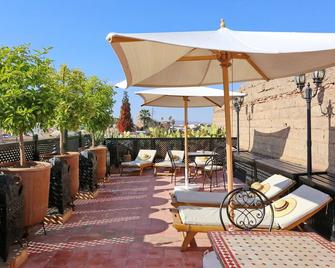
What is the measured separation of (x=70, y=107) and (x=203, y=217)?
144 inches

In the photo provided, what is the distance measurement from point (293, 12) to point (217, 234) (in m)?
6.27

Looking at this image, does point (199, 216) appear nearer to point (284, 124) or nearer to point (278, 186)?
point (278, 186)

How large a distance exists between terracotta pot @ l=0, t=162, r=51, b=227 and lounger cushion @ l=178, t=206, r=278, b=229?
68.0 inches

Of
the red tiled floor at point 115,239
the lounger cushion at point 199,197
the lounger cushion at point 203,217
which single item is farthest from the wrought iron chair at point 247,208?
the lounger cushion at point 199,197

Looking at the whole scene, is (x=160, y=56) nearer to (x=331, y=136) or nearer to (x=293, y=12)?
(x=331, y=136)

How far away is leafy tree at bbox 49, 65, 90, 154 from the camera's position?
6566 millimetres

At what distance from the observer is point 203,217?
4.07 m

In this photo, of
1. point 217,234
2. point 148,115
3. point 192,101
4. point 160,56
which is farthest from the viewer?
point 148,115

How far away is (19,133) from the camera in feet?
14.7

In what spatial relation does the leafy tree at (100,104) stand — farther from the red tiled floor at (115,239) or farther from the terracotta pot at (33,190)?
the terracotta pot at (33,190)

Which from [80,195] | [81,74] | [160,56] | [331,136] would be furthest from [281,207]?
[81,74]

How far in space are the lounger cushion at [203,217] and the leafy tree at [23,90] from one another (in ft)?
6.82

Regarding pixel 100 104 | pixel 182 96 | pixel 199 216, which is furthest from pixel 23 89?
pixel 100 104

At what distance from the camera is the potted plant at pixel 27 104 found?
422 cm
